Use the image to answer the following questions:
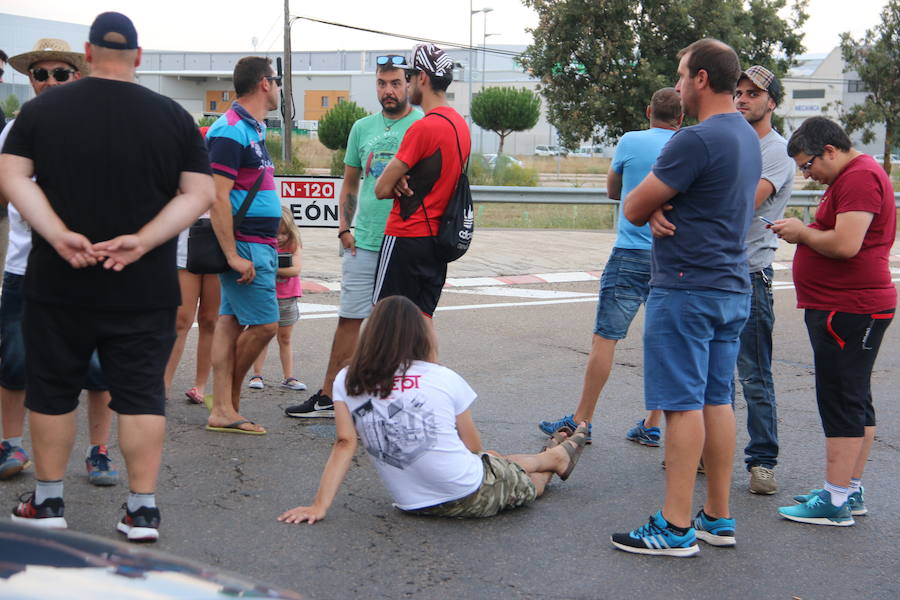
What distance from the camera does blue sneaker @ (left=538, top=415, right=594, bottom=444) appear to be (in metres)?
5.59

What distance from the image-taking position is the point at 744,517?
15.3 feet

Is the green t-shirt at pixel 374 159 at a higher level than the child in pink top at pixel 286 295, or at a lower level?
higher

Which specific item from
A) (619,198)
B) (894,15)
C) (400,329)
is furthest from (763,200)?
(894,15)

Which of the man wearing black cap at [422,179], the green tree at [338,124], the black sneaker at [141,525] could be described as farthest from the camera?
the green tree at [338,124]

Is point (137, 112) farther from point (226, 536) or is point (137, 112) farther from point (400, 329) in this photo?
point (226, 536)

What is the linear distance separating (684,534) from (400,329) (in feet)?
4.68

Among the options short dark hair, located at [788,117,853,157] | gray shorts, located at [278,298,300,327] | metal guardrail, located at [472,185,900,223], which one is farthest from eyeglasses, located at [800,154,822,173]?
metal guardrail, located at [472,185,900,223]

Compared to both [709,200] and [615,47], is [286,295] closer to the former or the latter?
[709,200]

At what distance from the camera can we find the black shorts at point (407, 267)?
5289 millimetres

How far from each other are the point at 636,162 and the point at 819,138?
115 centimetres

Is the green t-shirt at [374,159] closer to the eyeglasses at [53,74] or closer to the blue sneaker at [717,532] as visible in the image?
the eyeglasses at [53,74]

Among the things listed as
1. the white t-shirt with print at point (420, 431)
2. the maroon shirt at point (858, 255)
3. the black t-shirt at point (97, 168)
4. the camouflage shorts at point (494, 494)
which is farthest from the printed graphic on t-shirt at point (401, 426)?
the maroon shirt at point (858, 255)

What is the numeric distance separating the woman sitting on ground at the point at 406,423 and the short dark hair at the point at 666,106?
2059 mm

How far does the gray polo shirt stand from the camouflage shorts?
1559 millimetres
